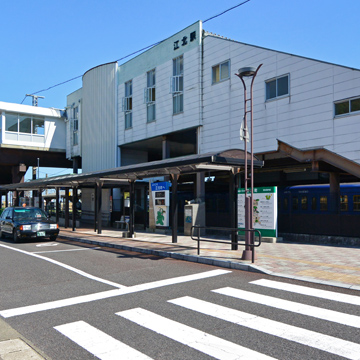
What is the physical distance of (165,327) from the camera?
530cm

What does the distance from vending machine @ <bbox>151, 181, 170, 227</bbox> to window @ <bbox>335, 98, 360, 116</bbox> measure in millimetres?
8790

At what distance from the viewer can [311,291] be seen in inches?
289

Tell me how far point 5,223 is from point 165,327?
1543 centimetres

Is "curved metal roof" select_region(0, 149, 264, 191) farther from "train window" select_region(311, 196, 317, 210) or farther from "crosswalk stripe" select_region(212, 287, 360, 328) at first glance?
"train window" select_region(311, 196, 317, 210)

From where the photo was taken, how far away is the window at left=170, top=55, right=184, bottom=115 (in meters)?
22.5

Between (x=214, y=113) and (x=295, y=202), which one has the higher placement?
(x=214, y=113)

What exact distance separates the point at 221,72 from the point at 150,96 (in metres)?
6.54

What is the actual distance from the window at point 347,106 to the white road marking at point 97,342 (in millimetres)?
13324

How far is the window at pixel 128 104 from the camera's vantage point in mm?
27391

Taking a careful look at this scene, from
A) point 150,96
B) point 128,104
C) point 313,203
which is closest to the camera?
point 313,203

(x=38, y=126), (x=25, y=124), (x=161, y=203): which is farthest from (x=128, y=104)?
(x=25, y=124)

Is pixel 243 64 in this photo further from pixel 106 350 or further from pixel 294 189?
pixel 106 350

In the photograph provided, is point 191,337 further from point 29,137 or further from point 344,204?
point 29,137

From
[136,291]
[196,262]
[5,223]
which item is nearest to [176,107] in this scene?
[5,223]
